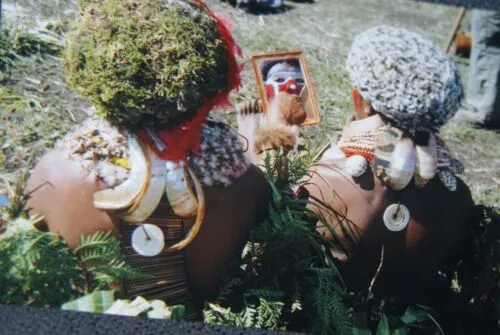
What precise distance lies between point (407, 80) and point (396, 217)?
19.3 inches

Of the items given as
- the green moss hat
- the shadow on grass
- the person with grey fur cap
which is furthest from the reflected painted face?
the shadow on grass

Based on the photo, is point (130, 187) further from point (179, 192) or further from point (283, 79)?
point (283, 79)

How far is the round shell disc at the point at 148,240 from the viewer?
79.7 inches

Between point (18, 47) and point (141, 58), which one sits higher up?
point (141, 58)

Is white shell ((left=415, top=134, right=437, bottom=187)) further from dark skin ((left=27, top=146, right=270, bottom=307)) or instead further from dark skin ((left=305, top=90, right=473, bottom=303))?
dark skin ((left=27, top=146, right=270, bottom=307))

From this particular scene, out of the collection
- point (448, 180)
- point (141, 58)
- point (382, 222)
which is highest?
point (141, 58)

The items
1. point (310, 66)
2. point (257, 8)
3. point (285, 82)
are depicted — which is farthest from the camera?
point (257, 8)

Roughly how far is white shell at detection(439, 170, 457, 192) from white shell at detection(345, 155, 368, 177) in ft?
0.98

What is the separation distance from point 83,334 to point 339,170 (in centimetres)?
103

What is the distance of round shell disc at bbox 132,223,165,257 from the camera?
2023mm

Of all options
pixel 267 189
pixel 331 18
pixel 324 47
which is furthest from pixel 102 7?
pixel 331 18

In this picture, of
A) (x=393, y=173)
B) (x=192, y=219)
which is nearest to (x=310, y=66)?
(x=393, y=173)

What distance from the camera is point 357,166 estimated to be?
2.36 metres

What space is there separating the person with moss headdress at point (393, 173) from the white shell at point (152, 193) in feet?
2.01
